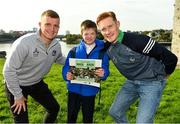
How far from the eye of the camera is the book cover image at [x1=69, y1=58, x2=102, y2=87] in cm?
603

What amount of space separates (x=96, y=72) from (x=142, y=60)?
88cm

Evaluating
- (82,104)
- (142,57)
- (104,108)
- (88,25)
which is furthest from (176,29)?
(142,57)

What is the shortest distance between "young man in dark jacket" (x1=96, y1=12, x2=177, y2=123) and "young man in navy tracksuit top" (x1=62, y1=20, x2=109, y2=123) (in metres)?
0.39

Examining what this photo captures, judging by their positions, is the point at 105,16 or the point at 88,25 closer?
the point at 105,16

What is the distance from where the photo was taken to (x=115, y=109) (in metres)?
5.93

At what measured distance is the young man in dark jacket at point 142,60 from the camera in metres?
5.38

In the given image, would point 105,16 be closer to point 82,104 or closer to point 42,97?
point 82,104

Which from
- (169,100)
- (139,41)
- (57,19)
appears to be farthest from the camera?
(169,100)

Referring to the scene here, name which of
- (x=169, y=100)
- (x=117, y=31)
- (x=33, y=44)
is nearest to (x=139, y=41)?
(x=117, y=31)

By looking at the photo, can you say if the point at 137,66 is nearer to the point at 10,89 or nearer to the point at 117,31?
the point at 117,31

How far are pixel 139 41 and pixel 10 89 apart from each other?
1916 mm

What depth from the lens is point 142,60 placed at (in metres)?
5.46

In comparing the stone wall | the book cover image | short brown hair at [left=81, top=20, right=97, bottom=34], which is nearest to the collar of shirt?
the book cover image

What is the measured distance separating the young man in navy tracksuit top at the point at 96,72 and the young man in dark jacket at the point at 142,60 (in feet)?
1.26
